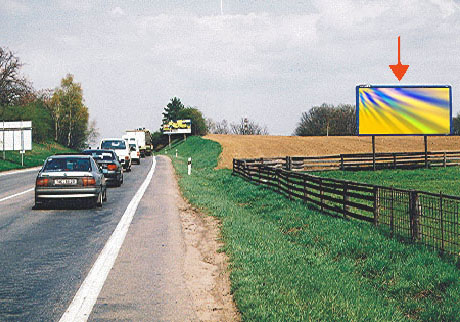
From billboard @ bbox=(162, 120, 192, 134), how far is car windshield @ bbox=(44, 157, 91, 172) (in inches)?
3805

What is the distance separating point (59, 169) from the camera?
41.3 feet

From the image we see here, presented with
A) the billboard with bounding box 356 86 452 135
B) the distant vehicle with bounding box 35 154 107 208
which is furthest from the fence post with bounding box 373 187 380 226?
the billboard with bounding box 356 86 452 135

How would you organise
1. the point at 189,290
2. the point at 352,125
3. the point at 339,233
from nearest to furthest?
the point at 189,290 → the point at 339,233 → the point at 352,125

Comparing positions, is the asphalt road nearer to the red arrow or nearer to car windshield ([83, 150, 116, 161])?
car windshield ([83, 150, 116, 161])

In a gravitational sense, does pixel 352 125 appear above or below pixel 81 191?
above

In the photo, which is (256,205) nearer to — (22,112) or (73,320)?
(73,320)

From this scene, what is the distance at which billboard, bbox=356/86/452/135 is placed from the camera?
29.4 m

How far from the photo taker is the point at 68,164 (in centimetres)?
1301

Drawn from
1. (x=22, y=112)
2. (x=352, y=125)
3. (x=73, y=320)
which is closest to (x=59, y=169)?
(x=73, y=320)

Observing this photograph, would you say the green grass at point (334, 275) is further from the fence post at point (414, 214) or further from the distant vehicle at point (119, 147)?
the distant vehicle at point (119, 147)

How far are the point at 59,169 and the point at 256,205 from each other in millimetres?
5618

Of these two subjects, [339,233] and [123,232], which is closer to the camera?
[339,233]

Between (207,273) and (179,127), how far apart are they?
10494 cm

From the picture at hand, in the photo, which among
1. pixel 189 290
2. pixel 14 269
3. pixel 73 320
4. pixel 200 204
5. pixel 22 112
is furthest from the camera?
pixel 22 112
